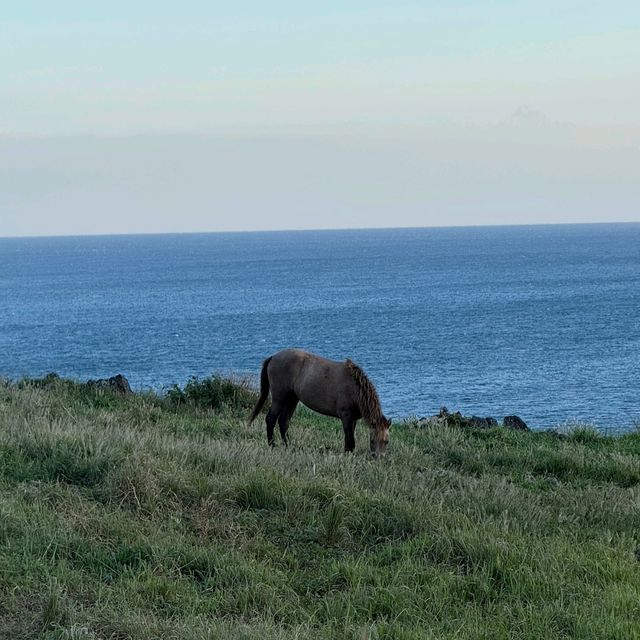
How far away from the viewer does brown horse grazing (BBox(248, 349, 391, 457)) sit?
472 inches

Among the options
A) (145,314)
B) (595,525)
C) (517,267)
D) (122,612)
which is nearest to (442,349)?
(145,314)

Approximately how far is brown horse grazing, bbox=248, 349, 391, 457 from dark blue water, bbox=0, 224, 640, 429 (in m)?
9.80

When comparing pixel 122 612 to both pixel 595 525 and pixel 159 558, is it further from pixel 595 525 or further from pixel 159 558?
pixel 595 525

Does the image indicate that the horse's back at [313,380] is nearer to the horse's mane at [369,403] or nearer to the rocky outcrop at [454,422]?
the horse's mane at [369,403]

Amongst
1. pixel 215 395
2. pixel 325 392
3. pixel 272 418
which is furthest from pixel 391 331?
pixel 325 392

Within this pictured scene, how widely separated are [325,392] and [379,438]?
1.29m

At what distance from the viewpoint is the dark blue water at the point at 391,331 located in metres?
40.5

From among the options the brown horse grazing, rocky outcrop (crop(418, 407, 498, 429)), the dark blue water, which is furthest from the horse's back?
the dark blue water

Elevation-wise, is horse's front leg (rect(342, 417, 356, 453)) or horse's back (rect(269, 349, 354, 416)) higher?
horse's back (rect(269, 349, 354, 416))

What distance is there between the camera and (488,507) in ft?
28.9

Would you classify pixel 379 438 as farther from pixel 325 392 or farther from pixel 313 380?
pixel 313 380

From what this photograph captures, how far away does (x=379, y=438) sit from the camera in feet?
38.3

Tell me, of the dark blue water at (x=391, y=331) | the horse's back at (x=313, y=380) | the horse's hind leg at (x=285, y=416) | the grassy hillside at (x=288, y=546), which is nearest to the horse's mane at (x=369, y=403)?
the horse's back at (x=313, y=380)

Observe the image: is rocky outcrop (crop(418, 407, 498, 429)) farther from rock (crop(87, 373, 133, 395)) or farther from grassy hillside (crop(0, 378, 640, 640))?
rock (crop(87, 373, 133, 395))
